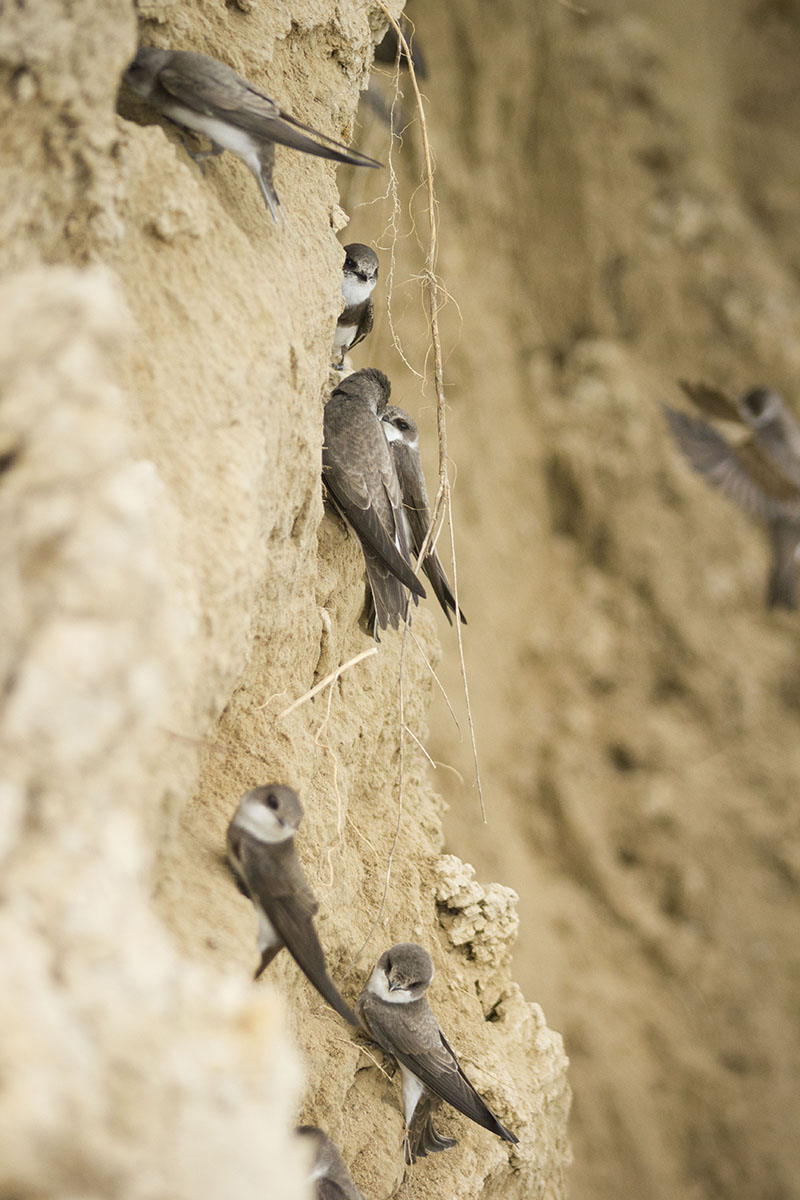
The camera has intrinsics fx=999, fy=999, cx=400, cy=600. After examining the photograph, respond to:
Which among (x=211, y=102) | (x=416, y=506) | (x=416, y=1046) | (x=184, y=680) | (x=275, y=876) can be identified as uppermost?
(x=211, y=102)

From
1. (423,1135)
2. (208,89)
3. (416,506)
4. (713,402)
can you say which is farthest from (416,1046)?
(713,402)

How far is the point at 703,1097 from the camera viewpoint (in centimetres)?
568

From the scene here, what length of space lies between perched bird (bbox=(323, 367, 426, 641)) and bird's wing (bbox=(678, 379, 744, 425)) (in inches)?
59.4

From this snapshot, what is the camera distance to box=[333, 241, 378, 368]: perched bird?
2.67 metres

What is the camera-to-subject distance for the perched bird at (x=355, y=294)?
267 centimetres

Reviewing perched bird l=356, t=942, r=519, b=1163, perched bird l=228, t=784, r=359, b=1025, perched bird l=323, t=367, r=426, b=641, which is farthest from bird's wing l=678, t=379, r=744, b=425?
perched bird l=228, t=784, r=359, b=1025

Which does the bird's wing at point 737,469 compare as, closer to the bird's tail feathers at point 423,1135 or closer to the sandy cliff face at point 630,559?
the sandy cliff face at point 630,559

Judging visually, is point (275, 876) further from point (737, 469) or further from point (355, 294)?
point (737, 469)

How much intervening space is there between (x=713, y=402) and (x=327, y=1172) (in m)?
3.04

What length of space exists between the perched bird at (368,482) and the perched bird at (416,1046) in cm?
88

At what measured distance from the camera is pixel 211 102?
1747mm

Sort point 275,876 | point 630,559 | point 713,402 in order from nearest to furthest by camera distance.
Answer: point 275,876
point 713,402
point 630,559

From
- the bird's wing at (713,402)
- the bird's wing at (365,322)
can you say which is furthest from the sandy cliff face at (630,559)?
the bird's wing at (365,322)

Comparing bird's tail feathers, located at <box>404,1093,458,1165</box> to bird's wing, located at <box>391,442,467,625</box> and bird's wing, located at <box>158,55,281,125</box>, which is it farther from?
bird's wing, located at <box>158,55,281,125</box>
